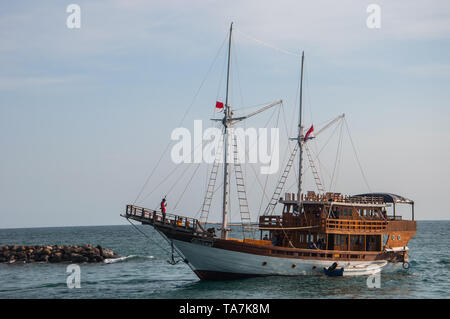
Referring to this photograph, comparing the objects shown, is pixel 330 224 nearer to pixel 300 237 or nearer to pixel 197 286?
pixel 300 237

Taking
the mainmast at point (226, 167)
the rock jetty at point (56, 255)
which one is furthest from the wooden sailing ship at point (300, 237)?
the rock jetty at point (56, 255)

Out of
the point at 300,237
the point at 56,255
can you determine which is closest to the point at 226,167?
the point at 300,237

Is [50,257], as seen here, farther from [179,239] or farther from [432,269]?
[432,269]

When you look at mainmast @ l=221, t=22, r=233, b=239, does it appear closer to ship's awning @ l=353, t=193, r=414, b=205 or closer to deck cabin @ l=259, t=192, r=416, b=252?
deck cabin @ l=259, t=192, r=416, b=252

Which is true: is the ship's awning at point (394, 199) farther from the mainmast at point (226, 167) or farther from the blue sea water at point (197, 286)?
the mainmast at point (226, 167)

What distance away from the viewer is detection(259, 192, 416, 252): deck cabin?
38656 millimetres

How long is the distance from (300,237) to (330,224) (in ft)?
8.67

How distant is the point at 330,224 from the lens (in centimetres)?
3812

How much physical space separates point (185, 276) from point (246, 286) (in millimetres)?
9652

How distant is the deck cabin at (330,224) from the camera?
38.7 m

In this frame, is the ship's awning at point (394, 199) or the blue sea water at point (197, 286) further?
the ship's awning at point (394, 199)

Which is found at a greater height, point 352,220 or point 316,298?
point 352,220
